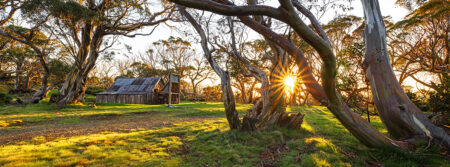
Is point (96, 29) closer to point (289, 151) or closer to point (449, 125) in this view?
point (289, 151)

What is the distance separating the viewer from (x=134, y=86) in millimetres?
28031

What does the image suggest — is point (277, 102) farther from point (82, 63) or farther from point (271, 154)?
→ point (82, 63)

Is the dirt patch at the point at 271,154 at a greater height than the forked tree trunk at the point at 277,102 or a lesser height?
lesser

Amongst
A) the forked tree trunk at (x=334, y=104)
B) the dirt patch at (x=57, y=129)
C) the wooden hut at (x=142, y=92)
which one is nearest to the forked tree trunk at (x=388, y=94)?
the forked tree trunk at (x=334, y=104)

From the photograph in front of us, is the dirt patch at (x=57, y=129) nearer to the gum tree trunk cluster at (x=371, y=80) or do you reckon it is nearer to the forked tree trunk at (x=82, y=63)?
the gum tree trunk cluster at (x=371, y=80)

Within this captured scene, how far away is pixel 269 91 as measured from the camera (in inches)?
296

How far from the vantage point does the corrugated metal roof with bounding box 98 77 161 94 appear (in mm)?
26941

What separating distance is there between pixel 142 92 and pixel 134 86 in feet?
9.05

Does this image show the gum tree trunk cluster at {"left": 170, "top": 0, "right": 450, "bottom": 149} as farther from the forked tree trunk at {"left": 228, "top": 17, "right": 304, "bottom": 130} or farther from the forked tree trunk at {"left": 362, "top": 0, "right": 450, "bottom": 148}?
A: the forked tree trunk at {"left": 228, "top": 17, "right": 304, "bottom": 130}

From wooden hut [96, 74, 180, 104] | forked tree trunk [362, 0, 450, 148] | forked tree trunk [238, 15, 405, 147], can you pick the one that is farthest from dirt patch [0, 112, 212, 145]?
wooden hut [96, 74, 180, 104]

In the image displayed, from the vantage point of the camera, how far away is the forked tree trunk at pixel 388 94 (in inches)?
173

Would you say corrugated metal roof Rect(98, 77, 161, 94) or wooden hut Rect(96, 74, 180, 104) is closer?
wooden hut Rect(96, 74, 180, 104)

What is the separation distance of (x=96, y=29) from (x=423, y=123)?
869 inches

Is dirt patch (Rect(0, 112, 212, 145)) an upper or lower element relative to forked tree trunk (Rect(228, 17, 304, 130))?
lower
